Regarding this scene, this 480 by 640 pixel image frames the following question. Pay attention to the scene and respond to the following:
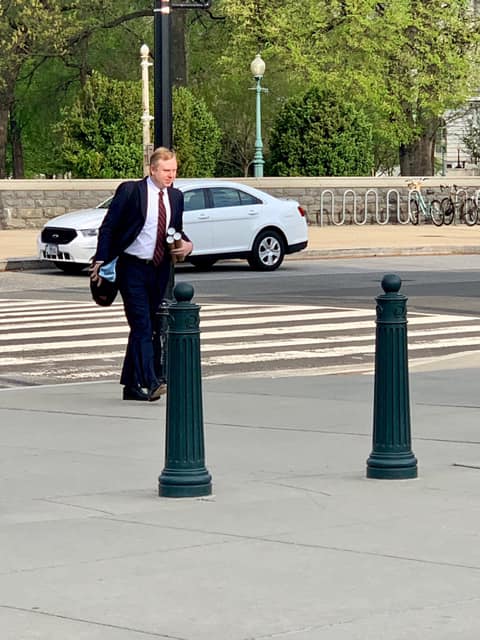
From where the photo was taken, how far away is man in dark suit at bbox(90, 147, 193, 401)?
34.9 feet

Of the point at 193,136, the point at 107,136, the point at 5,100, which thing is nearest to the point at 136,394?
the point at 107,136

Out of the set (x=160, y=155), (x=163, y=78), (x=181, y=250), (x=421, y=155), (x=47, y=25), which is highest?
(x=47, y=25)

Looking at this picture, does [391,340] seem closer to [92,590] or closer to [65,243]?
[92,590]

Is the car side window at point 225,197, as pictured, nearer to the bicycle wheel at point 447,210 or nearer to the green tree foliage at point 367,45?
the bicycle wheel at point 447,210

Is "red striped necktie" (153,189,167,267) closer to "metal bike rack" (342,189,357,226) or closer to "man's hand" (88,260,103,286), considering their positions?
"man's hand" (88,260,103,286)

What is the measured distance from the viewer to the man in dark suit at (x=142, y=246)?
10625mm

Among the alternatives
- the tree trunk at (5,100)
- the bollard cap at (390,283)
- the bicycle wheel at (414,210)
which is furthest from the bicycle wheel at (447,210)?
the bollard cap at (390,283)

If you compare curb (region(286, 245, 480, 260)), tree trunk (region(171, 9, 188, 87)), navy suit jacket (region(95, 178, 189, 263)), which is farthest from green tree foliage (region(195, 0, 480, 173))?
navy suit jacket (region(95, 178, 189, 263))

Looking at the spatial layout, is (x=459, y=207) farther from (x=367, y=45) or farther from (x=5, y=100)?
(x=5, y=100)

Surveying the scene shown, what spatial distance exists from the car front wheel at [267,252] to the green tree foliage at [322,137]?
54.0 feet

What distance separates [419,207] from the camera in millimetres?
41531

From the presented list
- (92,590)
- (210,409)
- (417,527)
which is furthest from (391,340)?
(210,409)

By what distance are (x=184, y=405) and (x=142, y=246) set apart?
3704 millimetres

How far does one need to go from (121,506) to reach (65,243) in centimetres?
1815
